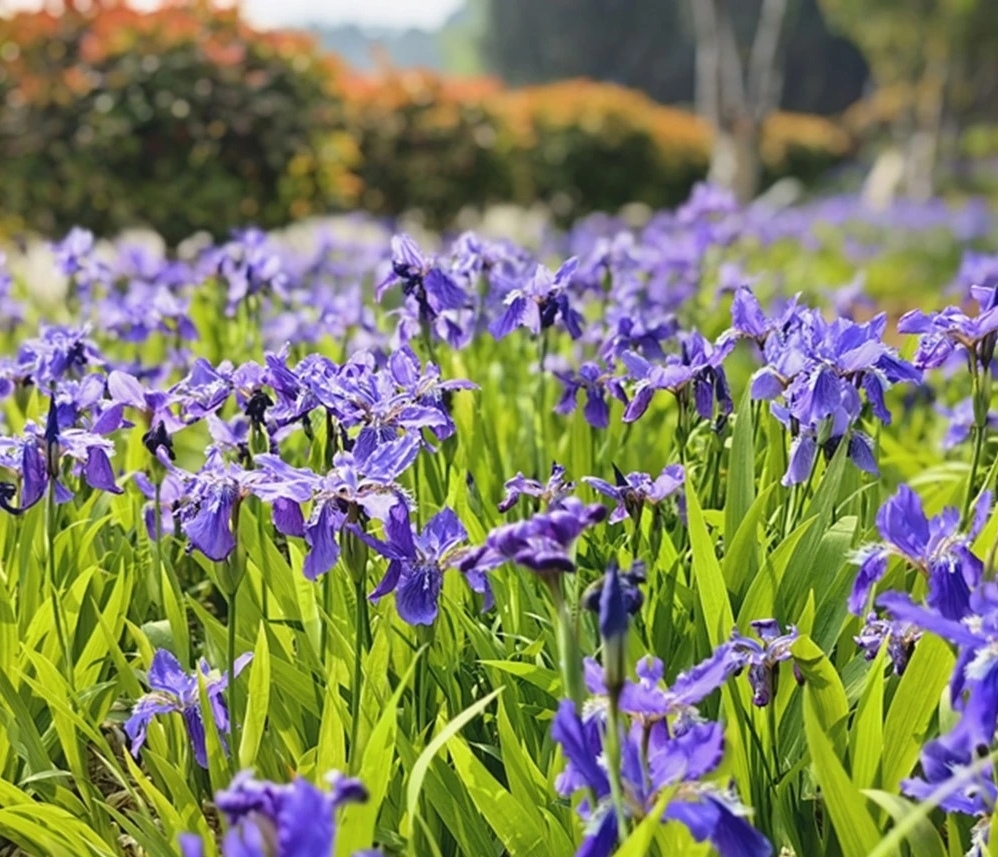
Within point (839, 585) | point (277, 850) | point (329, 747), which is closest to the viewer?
point (277, 850)

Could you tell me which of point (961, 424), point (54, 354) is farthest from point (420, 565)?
point (961, 424)

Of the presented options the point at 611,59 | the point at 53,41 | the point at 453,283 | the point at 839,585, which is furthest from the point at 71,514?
the point at 611,59

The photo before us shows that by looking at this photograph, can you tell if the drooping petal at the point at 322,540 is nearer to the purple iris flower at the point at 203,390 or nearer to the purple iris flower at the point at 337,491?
the purple iris flower at the point at 337,491

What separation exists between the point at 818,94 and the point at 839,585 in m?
44.7

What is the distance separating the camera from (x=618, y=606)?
42.9 inches

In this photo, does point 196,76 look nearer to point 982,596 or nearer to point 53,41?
point 53,41

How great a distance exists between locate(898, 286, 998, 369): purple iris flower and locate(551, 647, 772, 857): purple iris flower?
2.52ft

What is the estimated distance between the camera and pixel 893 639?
158 cm

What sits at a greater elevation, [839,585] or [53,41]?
[53,41]

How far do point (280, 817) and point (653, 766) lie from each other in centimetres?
42

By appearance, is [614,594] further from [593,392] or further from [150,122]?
[150,122]

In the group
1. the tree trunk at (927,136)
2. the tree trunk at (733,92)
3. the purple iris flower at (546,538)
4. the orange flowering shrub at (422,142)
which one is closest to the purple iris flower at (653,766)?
the purple iris flower at (546,538)

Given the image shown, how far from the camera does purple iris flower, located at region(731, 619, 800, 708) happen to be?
4.94 feet

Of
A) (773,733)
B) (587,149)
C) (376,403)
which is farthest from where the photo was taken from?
(587,149)
